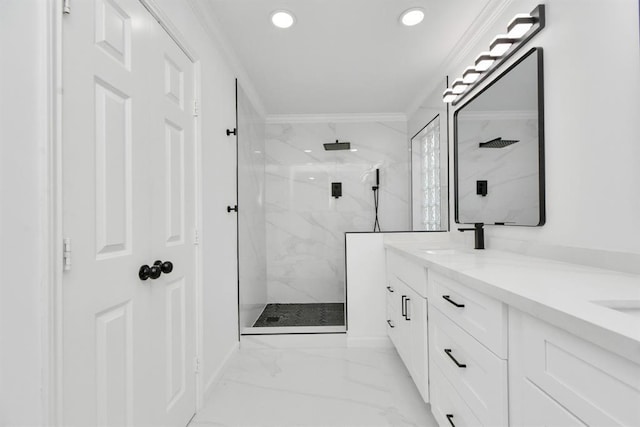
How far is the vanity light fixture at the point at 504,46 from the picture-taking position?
5.06 feet

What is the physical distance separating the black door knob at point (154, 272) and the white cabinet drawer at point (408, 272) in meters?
1.24

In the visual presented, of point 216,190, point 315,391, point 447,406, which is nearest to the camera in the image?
point 447,406

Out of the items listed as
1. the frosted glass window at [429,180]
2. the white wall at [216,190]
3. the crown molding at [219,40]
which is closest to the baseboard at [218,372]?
the white wall at [216,190]

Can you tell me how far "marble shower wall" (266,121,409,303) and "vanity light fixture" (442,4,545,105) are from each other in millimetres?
1736

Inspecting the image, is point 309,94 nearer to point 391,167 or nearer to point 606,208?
point 391,167

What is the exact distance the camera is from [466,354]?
1.17 meters

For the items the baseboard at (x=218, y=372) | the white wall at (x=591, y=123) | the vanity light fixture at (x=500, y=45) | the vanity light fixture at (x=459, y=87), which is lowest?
the baseboard at (x=218, y=372)

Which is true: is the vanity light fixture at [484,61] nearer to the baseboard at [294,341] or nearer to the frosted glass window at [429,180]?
the frosted glass window at [429,180]

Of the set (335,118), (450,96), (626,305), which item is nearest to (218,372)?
(626,305)

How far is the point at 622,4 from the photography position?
1.12 m

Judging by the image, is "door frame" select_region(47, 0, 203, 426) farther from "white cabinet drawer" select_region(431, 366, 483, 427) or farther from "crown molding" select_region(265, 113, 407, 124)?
"crown molding" select_region(265, 113, 407, 124)

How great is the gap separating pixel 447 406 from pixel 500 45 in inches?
69.9

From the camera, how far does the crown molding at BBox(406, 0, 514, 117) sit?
1850 mm

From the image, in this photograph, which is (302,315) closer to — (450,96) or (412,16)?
(450,96)
